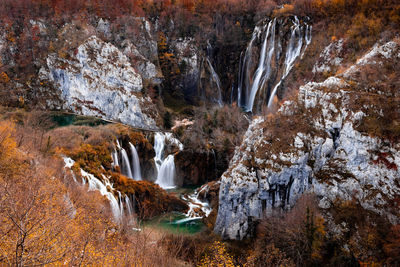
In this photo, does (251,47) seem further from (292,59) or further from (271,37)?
(292,59)

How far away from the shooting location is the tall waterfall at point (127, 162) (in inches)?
1147

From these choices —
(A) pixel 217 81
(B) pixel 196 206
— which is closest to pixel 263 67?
(A) pixel 217 81

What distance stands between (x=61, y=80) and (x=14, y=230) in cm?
4034

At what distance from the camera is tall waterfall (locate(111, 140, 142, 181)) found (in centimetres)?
2913

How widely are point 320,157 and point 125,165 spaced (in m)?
20.8

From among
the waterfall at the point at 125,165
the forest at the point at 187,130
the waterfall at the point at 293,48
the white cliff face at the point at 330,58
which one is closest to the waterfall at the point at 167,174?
the forest at the point at 187,130

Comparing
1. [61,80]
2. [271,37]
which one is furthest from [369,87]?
[61,80]

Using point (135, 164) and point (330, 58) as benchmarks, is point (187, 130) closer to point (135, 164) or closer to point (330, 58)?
point (135, 164)

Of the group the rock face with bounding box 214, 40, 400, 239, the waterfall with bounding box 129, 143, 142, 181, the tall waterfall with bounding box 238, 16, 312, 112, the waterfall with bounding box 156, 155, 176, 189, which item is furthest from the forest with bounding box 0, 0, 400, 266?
the waterfall with bounding box 156, 155, 176, 189

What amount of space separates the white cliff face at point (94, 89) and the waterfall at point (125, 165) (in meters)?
12.0

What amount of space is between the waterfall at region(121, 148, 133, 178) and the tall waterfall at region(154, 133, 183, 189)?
395cm

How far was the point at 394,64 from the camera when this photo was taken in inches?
867

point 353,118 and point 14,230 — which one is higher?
point 353,118

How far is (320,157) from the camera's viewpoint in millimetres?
19281
